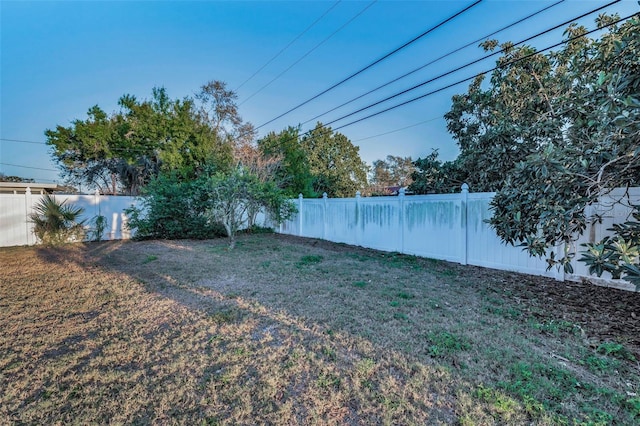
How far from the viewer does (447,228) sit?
6.50 m

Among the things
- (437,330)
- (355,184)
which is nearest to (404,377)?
(437,330)

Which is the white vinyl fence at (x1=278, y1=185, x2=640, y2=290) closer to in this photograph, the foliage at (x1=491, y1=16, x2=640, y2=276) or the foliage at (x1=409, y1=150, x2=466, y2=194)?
the foliage at (x1=491, y1=16, x2=640, y2=276)

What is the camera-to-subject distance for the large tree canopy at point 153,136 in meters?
16.0

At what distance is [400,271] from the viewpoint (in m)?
5.76

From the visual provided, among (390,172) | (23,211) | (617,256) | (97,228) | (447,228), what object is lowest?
(97,228)

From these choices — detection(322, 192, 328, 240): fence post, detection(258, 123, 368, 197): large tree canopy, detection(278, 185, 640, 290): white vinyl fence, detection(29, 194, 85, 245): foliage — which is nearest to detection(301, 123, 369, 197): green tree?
detection(258, 123, 368, 197): large tree canopy

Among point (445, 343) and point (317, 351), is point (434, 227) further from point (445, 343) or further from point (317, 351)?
point (317, 351)

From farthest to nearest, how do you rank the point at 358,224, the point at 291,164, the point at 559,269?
the point at 291,164 < the point at 358,224 < the point at 559,269

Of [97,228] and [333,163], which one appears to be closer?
[97,228]

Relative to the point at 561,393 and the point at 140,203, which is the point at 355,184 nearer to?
the point at 140,203

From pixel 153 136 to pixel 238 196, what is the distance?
1063 centimetres

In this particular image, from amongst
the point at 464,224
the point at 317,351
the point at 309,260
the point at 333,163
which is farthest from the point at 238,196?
the point at 333,163

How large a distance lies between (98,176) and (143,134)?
20.5 ft

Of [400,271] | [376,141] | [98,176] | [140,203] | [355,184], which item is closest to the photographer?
[400,271]
